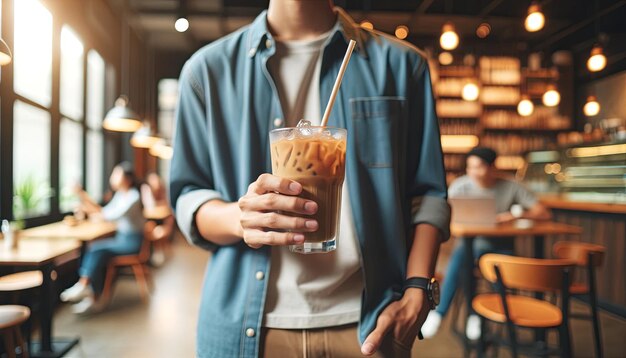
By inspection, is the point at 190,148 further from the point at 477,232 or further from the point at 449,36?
the point at 449,36

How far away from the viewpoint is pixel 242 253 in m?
0.98

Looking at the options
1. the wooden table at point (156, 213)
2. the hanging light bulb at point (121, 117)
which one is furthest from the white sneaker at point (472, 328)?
the wooden table at point (156, 213)

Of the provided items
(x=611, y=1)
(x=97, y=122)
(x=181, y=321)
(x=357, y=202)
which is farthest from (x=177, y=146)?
(x=97, y=122)

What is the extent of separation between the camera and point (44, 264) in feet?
10.7

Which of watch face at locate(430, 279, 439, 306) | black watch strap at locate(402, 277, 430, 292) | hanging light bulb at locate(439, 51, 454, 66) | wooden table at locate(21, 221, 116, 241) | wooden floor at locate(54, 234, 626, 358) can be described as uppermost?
hanging light bulb at locate(439, 51, 454, 66)

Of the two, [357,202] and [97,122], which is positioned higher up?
[97,122]

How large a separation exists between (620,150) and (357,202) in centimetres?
529

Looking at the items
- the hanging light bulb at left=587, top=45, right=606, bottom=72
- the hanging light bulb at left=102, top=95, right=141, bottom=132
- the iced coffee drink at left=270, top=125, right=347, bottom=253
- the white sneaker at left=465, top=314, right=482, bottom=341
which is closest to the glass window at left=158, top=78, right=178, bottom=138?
the hanging light bulb at left=102, top=95, right=141, bottom=132

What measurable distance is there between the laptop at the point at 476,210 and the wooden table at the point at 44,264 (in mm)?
3463

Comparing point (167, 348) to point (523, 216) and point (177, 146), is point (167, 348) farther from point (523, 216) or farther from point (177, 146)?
point (523, 216)

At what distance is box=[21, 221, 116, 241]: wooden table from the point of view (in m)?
4.37

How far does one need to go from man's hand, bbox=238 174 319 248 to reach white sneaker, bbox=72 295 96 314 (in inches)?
192

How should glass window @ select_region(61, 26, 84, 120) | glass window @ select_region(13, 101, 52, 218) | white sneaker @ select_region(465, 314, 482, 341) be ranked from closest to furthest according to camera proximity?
white sneaker @ select_region(465, 314, 482, 341)
glass window @ select_region(13, 101, 52, 218)
glass window @ select_region(61, 26, 84, 120)

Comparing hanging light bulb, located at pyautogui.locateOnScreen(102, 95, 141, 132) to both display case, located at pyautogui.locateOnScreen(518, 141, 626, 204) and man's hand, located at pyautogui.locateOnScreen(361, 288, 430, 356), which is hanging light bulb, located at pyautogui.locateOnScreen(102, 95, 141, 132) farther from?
display case, located at pyautogui.locateOnScreen(518, 141, 626, 204)
